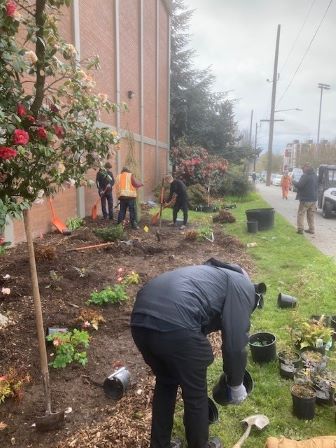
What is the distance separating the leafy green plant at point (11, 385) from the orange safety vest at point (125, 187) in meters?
7.43

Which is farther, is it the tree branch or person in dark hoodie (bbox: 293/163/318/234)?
person in dark hoodie (bbox: 293/163/318/234)

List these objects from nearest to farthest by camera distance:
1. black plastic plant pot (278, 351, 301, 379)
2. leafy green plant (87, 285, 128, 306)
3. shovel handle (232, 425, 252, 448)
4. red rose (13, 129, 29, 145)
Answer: red rose (13, 129, 29, 145) → shovel handle (232, 425, 252, 448) → black plastic plant pot (278, 351, 301, 379) → leafy green plant (87, 285, 128, 306)

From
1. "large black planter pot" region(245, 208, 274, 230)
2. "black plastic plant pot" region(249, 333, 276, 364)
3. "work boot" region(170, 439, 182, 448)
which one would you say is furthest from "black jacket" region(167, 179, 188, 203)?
"work boot" region(170, 439, 182, 448)

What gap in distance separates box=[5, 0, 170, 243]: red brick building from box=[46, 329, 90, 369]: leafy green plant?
4133mm


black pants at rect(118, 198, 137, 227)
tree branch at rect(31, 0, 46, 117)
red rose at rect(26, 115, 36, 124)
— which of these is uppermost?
tree branch at rect(31, 0, 46, 117)

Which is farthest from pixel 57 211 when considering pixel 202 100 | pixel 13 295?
pixel 202 100

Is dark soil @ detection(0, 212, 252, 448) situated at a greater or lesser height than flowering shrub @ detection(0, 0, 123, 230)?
lesser

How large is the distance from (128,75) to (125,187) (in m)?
7.38

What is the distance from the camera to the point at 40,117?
110 inches

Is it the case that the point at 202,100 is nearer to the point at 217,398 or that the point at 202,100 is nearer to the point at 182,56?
the point at 182,56

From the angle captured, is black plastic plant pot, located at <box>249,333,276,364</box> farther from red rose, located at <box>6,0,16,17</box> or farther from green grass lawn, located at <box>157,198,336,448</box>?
red rose, located at <box>6,0,16,17</box>

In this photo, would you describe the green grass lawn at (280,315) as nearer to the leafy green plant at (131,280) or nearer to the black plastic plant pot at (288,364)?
the black plastic plant pot at (288,364)

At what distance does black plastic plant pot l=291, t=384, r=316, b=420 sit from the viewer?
10.2 ft

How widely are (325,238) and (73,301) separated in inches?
316
